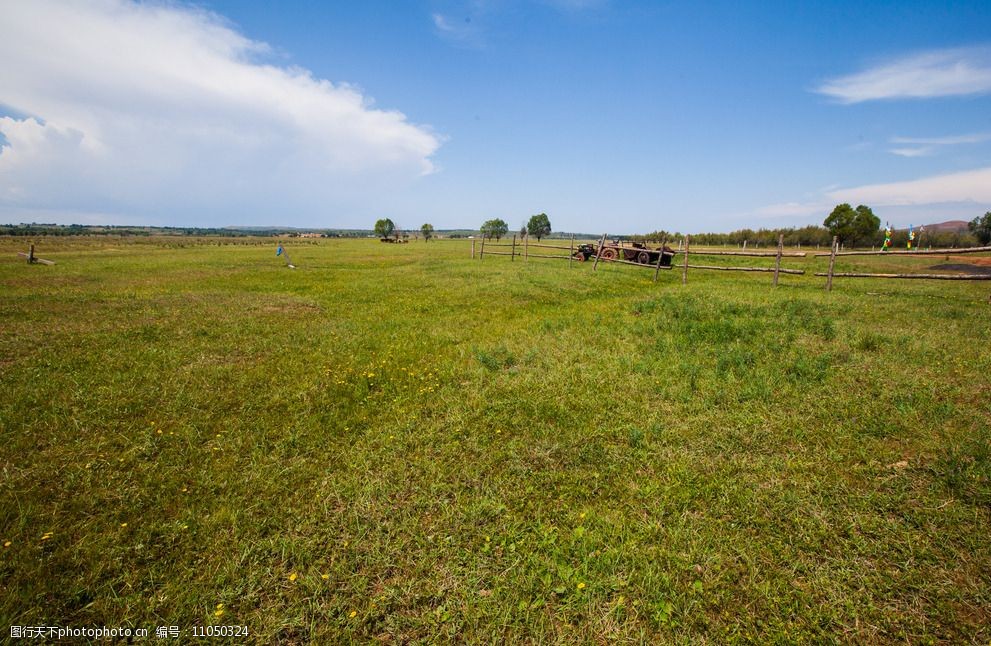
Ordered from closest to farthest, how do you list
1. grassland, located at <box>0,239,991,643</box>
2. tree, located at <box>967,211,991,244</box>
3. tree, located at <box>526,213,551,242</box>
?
1. grassland, located at <box>0,239,991,643</box>
2. tree, located at <box>967,211,991,244</box>
3. tree, located at <box>526,213,551,242</box>

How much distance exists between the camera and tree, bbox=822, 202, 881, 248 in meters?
55.7

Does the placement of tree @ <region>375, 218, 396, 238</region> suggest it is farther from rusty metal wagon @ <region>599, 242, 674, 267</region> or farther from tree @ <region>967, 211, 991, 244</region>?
tree @ <region>967, 211, 991, 244</region>

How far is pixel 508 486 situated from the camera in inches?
163

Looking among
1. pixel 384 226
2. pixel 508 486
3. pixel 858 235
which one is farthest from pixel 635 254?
pixel 384 226

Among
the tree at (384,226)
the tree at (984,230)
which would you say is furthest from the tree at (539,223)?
the tree at (984,230)

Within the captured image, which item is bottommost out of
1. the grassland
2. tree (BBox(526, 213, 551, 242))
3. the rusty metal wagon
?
the grassland

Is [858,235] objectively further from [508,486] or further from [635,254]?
[508,486]

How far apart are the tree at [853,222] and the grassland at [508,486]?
6396 cm

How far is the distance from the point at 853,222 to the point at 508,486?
74707 millimetres

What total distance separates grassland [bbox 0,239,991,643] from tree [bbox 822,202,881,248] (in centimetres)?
6396

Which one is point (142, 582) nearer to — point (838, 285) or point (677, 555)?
point (677, 555)

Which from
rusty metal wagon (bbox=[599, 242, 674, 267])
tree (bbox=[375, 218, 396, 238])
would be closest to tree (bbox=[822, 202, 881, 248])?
rusty metal wagon (bbox=[599, 242, 674, 267])

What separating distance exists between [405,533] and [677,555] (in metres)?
2.32

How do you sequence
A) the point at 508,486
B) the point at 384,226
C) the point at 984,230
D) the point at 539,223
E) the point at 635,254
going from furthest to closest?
the point at 539,223, the point at 384,226, the point at 984,230, the point at 635,254, the point at 508,486
